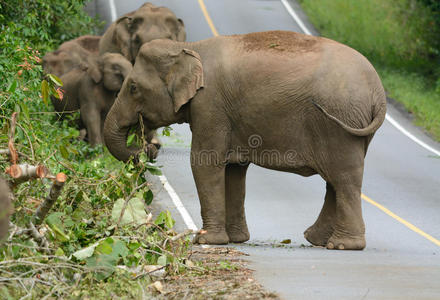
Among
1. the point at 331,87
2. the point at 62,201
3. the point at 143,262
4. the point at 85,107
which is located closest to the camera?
the point at 143,262

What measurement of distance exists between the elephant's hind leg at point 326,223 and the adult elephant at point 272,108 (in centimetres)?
6

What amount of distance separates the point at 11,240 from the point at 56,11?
1619 cm

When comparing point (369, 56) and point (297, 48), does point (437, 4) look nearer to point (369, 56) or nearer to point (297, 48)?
point (369, 56)

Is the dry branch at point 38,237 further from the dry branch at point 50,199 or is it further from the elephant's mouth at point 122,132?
the elephant's mouth at point 122,132

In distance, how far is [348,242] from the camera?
1074cm

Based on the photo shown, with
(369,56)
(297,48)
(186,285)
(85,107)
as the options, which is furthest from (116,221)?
(369,56)

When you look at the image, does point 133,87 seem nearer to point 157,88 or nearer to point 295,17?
point 157,88

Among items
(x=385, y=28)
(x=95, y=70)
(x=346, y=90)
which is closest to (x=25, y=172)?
(x=346, y=90)

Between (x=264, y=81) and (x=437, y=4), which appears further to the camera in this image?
(x=437, y=4)

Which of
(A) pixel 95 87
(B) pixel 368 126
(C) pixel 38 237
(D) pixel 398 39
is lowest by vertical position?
(D) pixel 398 39

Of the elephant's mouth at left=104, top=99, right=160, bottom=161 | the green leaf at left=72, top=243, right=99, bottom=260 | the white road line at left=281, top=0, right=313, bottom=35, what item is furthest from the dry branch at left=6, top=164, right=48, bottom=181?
the white road line at left=281, top=0, right=313, bottom=35

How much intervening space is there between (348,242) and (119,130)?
3.15 meters

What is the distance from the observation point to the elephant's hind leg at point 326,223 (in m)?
11.4

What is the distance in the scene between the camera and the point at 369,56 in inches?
1275
